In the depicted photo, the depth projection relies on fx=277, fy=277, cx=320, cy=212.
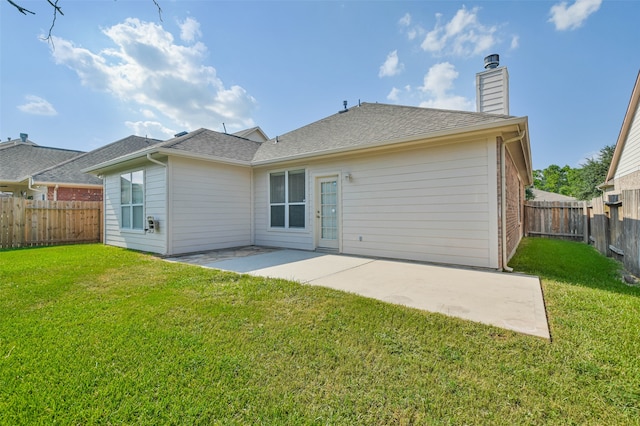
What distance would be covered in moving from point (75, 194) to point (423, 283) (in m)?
15.7

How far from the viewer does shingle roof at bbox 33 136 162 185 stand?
1224 cm

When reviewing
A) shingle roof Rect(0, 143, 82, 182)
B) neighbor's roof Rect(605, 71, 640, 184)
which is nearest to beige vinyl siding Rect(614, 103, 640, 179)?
neighbor's roof Rect(605, 71, 640, 184)

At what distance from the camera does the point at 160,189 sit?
7297 millimetres

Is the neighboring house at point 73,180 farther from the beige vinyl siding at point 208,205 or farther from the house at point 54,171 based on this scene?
the beige vinyl siding at point 208,205

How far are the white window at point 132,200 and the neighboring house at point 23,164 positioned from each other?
769 centimetres

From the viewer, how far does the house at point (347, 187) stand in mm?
5496

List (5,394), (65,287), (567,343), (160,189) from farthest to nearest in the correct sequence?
(160,189) < (65,287) < (567,343) < (5,394)

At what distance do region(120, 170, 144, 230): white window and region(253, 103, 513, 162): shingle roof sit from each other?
137 inches

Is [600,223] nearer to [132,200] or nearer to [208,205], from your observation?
[208,205]

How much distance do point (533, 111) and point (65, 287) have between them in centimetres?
1915

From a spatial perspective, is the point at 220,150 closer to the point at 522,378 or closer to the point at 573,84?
the point at 522,378

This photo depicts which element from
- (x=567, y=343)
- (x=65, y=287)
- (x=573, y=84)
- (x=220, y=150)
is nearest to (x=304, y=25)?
(x=220, y=150)

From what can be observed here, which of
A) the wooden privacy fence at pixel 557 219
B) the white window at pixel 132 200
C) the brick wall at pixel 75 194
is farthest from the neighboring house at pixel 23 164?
the wooden privacy fence at pixel 557 219

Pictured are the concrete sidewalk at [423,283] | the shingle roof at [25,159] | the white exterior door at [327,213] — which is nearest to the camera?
the concrete sidewalk at [423,283]
